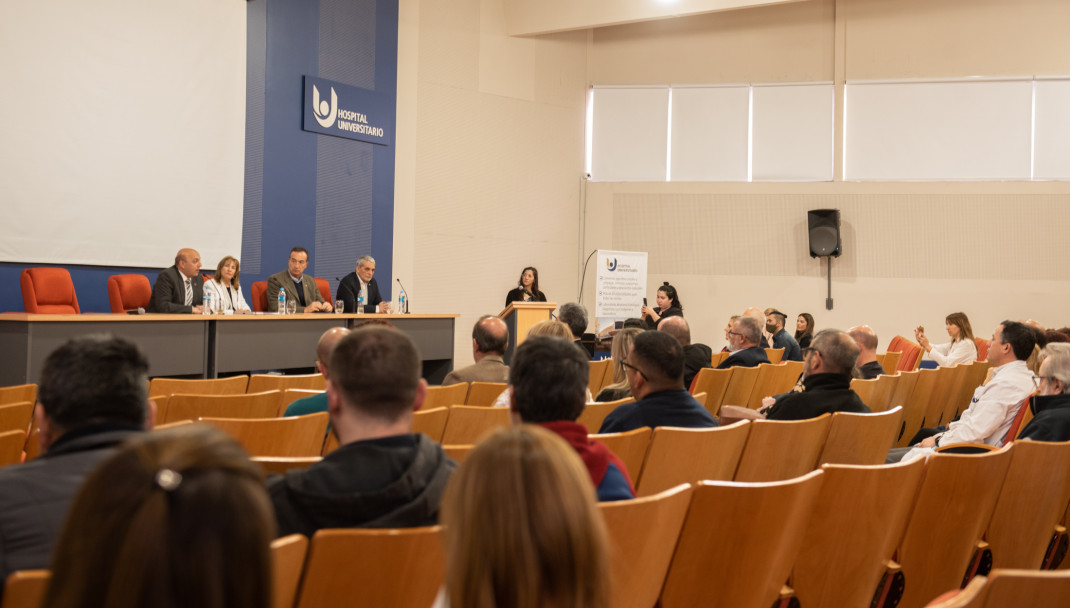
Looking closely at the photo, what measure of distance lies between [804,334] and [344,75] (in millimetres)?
6266

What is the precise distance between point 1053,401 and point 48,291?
274 inches

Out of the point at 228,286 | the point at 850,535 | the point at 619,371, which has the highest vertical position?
the point at 228,286

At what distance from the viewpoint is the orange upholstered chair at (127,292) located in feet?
23.7

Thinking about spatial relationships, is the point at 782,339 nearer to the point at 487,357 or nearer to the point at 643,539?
the point at 487,357

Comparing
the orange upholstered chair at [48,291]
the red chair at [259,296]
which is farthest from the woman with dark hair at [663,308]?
the orange upholstered chair at [48,291]

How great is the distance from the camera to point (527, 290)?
39.0 feet

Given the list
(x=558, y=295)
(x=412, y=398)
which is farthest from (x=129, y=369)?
(x=558, y=295)

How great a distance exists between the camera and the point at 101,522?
2.55 feet

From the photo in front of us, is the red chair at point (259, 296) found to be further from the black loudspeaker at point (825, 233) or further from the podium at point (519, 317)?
the black loudspeaker at point (825, 233)

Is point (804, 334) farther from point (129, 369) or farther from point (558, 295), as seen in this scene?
point (129, 369)

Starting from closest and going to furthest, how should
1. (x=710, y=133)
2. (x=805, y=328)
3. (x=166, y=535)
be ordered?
(x=166, y=535) → (x=805, y=328) → (x=710, y=133)

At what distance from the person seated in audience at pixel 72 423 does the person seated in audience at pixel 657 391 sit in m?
1.78

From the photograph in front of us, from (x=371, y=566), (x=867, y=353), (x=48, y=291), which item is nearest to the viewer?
(x=371, y=566)

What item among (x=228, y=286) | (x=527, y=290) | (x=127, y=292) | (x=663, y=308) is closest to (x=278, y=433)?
(x=127, y=292)
